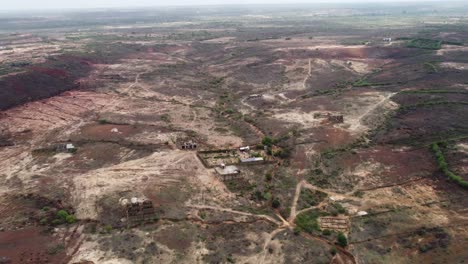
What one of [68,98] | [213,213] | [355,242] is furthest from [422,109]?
[68,98]

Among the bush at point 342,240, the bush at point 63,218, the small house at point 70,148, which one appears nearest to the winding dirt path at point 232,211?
the bush at point 342,240

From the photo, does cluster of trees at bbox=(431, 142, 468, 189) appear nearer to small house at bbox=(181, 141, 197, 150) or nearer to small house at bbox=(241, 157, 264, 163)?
small house at bbox=(241, 157, 264, 163)

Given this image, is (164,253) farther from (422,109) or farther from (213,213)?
(422,109)

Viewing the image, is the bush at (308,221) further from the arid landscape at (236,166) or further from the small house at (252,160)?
the small house at (252,160)

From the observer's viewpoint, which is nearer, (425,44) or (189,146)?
(189,146)

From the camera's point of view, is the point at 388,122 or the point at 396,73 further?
the point at 396,73

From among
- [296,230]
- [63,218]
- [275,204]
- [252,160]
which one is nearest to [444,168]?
[275,204]

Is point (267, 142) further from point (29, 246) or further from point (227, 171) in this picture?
point (29, 246)

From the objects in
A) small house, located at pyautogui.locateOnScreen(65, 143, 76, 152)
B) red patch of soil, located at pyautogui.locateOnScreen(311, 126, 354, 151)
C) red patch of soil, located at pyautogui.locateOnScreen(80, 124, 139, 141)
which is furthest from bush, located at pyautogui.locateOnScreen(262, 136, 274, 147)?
small house, located at pyautogui.locateOnScreen(65, 143, 76, 152)
